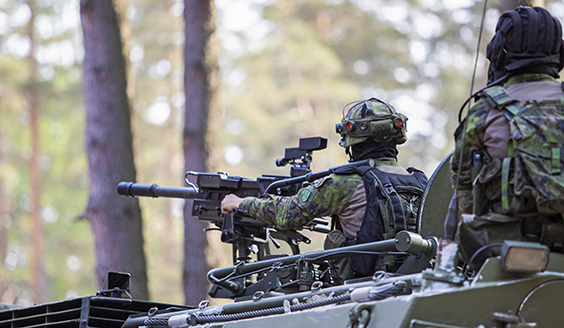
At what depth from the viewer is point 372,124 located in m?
5.21

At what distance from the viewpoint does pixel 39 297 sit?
25.4 metres

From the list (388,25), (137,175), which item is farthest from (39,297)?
(137,175)

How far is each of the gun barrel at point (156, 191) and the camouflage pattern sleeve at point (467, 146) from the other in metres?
3.22

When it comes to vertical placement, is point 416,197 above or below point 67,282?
above

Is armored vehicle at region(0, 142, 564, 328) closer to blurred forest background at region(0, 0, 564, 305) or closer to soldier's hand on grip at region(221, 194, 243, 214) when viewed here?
soldier's hand on grip at region(221, 194, 243, 214)

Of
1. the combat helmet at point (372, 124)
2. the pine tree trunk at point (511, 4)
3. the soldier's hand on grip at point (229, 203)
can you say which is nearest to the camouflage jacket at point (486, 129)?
the combat helmet at point (372, 124)

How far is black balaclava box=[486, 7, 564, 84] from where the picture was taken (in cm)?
338

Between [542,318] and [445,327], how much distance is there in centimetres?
55

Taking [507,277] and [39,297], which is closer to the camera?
[507,277]

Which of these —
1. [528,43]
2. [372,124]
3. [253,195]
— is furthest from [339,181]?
[528,43]

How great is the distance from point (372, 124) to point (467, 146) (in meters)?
1.89

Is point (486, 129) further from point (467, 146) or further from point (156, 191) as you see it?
point (156, 191)

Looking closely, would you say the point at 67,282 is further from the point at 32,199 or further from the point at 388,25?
the point at 388,25

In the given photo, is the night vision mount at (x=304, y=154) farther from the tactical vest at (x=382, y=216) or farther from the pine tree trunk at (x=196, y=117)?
the pine tree trunk at (x=196, y=117)
